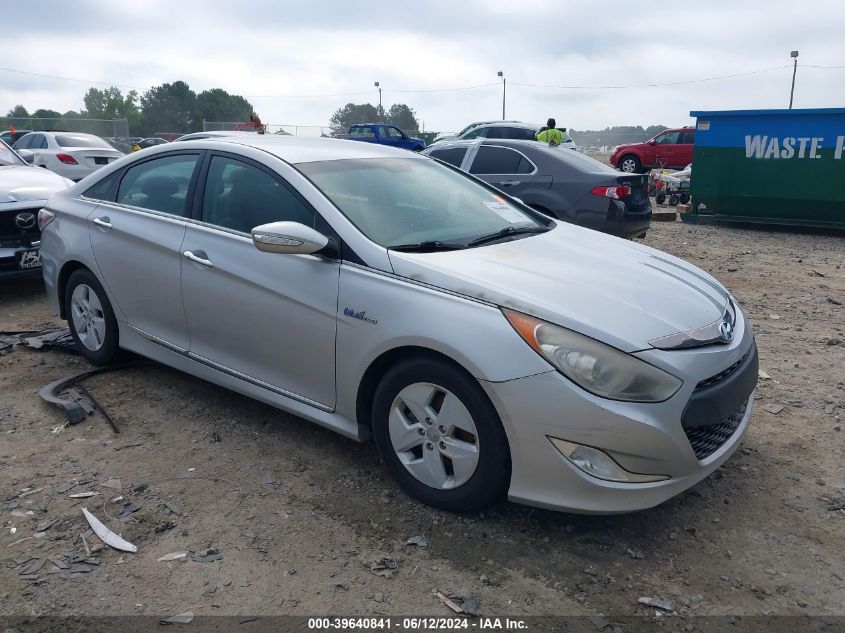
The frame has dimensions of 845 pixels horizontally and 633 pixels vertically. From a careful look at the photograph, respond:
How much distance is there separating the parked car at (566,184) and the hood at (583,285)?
4.46 metres

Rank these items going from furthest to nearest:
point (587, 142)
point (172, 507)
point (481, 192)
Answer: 1. point (587, 142)
2. point (481, 192)
3. point (172, 507)

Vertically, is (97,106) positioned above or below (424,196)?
above

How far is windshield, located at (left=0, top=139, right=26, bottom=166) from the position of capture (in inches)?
308

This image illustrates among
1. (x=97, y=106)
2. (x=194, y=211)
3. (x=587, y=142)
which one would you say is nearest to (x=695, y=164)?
(x=194, y=211)

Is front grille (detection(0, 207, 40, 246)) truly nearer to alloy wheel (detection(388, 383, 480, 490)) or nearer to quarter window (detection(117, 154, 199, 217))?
quarter window (detection(117, 154, 199, 217))

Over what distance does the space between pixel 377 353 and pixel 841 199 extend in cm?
1041

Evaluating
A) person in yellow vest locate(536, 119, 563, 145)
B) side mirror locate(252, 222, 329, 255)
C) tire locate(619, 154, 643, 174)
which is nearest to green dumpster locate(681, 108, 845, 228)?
person in yellow vest locate(536, 119, 563, 145)

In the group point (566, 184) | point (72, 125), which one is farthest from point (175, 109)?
point (566, 184)

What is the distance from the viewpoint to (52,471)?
11.5 ft

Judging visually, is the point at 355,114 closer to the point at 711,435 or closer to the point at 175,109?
the point at 175,109

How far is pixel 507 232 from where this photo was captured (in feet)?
12.5

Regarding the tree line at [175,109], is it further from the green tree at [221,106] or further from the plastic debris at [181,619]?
the plastic debris at [181,619]

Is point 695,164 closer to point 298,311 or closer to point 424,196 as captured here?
point 424,196

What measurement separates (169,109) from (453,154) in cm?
7220
